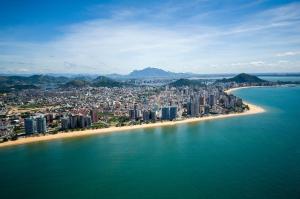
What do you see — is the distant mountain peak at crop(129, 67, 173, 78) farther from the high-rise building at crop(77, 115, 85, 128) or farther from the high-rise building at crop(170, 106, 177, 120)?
the high-rise building at crop(77, 115, 85, 128)

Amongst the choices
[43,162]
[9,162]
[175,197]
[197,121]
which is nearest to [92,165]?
[43,162]

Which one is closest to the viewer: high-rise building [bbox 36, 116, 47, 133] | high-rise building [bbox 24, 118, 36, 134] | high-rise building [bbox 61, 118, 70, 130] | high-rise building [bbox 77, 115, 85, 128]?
high-rise building [bbox 24, 118, 36, 134]

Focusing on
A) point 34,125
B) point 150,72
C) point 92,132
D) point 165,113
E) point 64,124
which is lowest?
point 92,132

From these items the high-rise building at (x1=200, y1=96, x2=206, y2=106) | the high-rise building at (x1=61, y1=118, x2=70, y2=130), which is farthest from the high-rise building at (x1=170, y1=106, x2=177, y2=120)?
the high-rise building at (x1=61, y1=118, x2=70, y2=130)

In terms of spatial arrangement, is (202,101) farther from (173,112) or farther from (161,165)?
(161,165)

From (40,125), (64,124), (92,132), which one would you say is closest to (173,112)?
(92,132)

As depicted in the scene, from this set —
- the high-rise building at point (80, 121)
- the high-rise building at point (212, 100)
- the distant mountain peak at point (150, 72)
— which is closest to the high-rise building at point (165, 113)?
the high-rise building at point (80, 121)

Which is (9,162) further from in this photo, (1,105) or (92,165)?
(1,105)

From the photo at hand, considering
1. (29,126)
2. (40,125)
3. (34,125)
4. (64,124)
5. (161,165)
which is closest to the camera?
(161,165)

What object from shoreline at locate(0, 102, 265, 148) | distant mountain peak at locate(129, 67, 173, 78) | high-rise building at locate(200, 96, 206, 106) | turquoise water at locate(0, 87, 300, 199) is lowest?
turquoise water at locate(0, 87, 300, 199)
